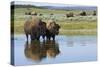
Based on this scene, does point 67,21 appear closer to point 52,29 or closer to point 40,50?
point 52,29

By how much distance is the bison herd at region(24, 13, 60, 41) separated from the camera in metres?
2.07

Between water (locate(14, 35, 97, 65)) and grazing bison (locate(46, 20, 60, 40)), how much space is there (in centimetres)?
5

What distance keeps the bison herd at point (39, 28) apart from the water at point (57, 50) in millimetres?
59

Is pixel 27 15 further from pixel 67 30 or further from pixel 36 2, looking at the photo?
pixel 67 30

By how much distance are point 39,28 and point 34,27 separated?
0.05m

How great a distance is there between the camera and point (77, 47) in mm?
2277

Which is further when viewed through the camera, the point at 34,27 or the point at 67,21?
the point at 67,21

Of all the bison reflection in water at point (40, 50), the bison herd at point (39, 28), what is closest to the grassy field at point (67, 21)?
the bison herd at point (39, 28)

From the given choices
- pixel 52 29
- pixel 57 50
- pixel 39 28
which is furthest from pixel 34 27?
pixel 57 50

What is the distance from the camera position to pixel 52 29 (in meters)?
2.17

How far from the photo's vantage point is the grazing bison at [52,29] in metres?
2.15

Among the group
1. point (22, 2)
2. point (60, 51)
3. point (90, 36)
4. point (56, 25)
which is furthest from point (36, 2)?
→ point (90, 36)

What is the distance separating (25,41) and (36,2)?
0.40 m
